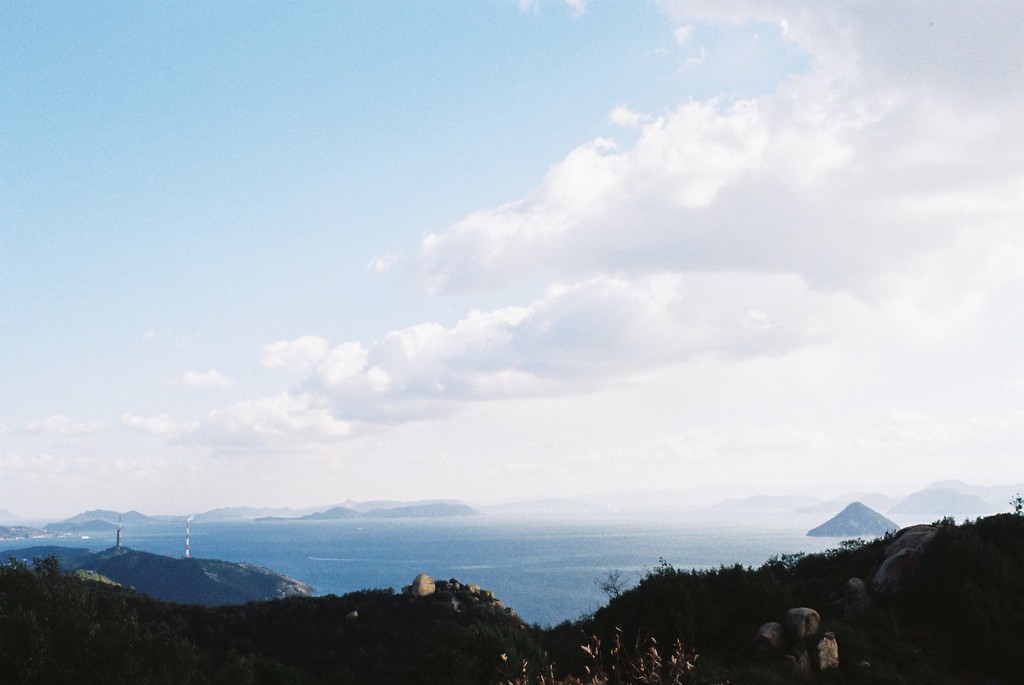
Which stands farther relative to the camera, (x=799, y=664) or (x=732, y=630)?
(x=732, y=630)

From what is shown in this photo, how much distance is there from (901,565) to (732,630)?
732cm

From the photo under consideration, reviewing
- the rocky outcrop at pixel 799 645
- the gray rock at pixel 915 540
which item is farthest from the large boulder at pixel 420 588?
the rocky outcrop at pixel 799 645

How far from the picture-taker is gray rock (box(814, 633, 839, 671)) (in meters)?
21.0

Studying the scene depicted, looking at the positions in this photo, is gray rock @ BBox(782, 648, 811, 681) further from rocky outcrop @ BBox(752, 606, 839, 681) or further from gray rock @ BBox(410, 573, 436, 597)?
gray rock @ BBox(410, 573, 436, 597)

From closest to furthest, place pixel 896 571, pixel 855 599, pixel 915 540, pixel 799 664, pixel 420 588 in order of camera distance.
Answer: pixel 799 664 < pixel 855 599 < pixel 896 571 < pixel 915 540 < pixel 420 588

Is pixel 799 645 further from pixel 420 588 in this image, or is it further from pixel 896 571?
pixel 420 588

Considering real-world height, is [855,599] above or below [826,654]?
above

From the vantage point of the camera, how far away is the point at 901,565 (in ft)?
86.2

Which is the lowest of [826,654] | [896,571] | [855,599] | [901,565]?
[826,654]

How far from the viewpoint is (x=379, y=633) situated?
5759 cm

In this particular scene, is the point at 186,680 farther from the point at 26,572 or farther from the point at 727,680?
the point at 727,680

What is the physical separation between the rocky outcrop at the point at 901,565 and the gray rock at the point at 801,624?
4616mm

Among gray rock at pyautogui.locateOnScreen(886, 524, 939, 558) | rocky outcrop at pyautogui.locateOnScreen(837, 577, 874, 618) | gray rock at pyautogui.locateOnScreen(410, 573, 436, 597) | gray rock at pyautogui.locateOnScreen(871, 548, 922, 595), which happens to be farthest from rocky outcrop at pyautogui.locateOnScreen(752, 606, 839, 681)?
gray rock at pyautogui.locateOnScreen(410, 573, 436, 597)

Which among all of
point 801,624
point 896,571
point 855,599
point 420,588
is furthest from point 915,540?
point 420,588
